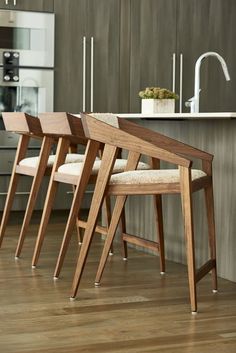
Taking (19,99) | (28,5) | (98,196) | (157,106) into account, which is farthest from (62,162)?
(28,5)

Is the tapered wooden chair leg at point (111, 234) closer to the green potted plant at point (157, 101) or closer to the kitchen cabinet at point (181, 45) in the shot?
the green potted plant at point (157, 101)

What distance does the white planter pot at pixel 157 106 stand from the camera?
4.60m

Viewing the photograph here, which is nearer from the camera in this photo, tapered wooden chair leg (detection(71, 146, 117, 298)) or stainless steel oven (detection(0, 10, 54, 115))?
tapered wooden chair leg (detection(71, 146, 117, 298))

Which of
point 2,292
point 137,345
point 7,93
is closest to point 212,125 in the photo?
A: point 2,292

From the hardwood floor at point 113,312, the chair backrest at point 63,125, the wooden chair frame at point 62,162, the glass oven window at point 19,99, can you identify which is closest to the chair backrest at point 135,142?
the wooden chair frame at point 62,162

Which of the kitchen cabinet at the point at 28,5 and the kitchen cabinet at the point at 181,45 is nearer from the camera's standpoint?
the kitchen cabinet at the point at 28,5

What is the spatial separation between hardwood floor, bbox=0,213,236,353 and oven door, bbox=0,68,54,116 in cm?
222

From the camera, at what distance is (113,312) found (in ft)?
10.9

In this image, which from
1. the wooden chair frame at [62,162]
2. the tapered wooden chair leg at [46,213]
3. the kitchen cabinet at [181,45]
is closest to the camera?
the wooden chair frame at [62,162]

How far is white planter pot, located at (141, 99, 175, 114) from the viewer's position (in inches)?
181

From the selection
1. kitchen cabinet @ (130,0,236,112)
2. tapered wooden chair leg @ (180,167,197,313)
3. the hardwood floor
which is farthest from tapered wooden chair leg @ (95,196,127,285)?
kitchen cabinet @ (130,0,236,112)

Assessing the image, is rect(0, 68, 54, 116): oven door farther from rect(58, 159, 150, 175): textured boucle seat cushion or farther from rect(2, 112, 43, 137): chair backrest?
rect(58, 159, 150, 175): textured boucle seat cushion

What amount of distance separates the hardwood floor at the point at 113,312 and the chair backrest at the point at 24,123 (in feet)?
2.47

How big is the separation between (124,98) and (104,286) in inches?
133
